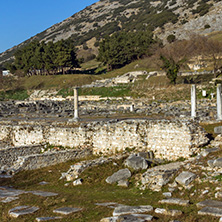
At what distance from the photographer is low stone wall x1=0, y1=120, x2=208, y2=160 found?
1551cm

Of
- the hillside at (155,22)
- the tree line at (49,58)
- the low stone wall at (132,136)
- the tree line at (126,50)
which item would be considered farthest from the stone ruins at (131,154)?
the hillside at (155,22)

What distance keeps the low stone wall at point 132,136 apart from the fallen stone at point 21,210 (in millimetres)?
7595

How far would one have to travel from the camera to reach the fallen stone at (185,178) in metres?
11.5

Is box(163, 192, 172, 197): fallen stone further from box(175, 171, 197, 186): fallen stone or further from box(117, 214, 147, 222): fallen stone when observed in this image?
box(117, 214, 147, 222): fallen stone

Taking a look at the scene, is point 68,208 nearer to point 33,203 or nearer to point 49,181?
point 33,203

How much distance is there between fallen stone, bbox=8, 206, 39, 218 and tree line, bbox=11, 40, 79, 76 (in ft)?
256

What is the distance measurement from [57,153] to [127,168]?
18.6 feet

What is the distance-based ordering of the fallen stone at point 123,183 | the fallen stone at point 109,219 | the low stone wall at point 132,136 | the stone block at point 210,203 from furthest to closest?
the low stone wall at point 132,136 < the fallen stone at point 123,183 < the stone block at point 210,203 < the fallen stone at point 109,219

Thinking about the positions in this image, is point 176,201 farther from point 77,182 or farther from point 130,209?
point 77,182

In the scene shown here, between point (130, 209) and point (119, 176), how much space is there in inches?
177

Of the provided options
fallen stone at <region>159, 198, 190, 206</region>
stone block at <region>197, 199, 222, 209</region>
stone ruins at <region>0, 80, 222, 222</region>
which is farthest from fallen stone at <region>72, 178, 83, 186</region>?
stone block at <region>197, 199, 222, 209</region>

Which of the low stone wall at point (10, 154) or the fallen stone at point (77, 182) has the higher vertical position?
Result: the low stone wall at point (10, 154)

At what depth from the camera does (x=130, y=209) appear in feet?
30.4

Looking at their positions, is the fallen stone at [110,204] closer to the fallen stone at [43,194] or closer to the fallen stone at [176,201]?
the fallen stone at [176,201]
